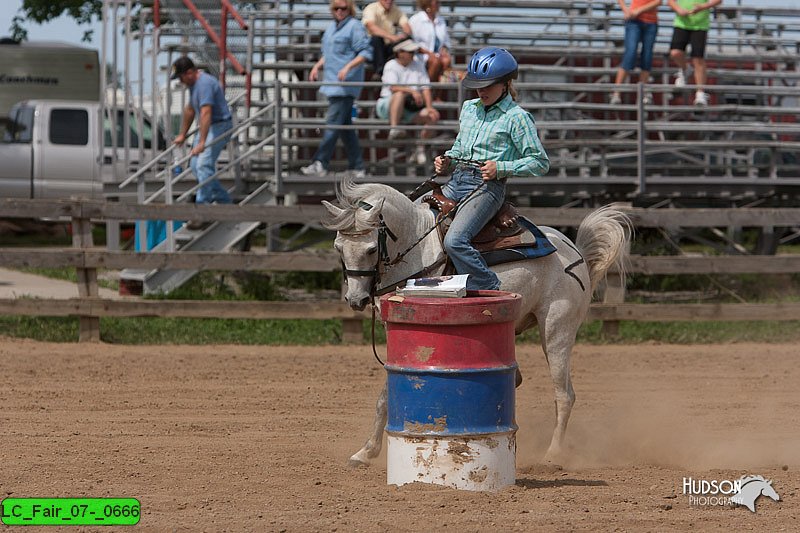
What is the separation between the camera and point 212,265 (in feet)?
39.1

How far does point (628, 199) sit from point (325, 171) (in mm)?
3997

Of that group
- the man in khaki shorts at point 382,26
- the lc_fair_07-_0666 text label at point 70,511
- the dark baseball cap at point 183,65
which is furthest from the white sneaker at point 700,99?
the lc_fair_07-_0666 text label at point 70,511

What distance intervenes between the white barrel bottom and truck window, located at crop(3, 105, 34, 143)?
16964 millimetres

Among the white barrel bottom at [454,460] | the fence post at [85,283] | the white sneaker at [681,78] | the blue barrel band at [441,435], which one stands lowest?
the fence post at [85,283]

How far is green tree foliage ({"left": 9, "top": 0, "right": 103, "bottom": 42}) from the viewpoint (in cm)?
2792

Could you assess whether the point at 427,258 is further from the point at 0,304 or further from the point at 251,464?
the point at 0,304

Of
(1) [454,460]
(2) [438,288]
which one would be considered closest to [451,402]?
(1) [454,460]

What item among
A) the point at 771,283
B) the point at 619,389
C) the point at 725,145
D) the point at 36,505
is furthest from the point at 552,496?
the point at 771,283

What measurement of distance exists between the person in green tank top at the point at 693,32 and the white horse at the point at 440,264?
26.3 feet

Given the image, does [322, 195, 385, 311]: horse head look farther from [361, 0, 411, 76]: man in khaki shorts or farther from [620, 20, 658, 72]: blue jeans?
[620, 20, 658, 72]: blue jeans

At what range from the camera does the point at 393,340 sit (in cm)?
598

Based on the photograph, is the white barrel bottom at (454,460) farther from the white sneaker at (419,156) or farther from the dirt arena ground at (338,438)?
the white sneaker at (419,156)

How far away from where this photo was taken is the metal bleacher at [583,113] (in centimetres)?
1397

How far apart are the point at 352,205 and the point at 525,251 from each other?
1155 mm
